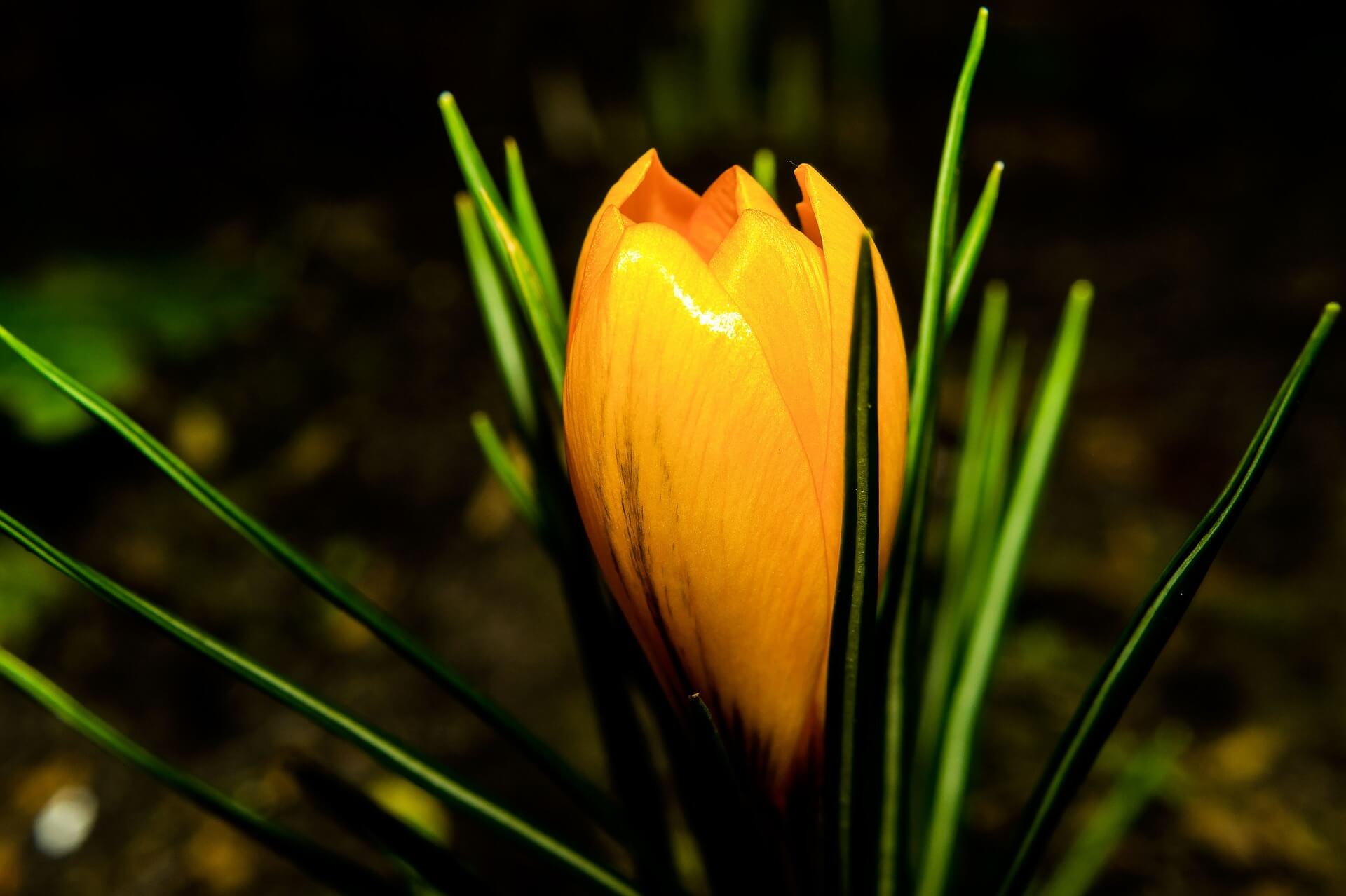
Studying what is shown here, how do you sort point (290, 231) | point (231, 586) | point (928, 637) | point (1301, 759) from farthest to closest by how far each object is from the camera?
1. point (290, 231)
2. point (231, 586)
3. point (1301, 759)
4. point (928, 637)

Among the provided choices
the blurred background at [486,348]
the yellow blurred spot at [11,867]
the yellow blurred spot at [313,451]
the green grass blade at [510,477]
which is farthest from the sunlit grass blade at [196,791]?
the yellow blurred spot at [313,451]

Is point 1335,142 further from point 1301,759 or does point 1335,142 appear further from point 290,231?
point 290,231

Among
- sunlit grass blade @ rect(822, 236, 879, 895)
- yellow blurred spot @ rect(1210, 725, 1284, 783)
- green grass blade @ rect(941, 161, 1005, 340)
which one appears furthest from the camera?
yellow blurred spot @ rect(1210, 725, 1284, 783)

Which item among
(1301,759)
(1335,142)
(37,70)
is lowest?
(1301,759)

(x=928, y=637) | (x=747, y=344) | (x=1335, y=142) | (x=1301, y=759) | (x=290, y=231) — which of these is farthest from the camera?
(x=290, y=231)

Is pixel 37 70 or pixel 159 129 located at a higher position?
pixel 37 70

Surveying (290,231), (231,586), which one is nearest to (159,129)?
(290,231)

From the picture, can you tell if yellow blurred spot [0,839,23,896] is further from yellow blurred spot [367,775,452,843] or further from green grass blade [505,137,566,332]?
green grass blade [505,137,566,332]

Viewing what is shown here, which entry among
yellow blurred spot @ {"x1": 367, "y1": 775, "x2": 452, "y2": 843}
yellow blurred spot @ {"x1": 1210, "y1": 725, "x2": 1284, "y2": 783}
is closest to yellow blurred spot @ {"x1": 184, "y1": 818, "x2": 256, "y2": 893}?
yellow blurred spot @ {"x1": 367, "y1": 775, "x2": 452, "y2": 843}
